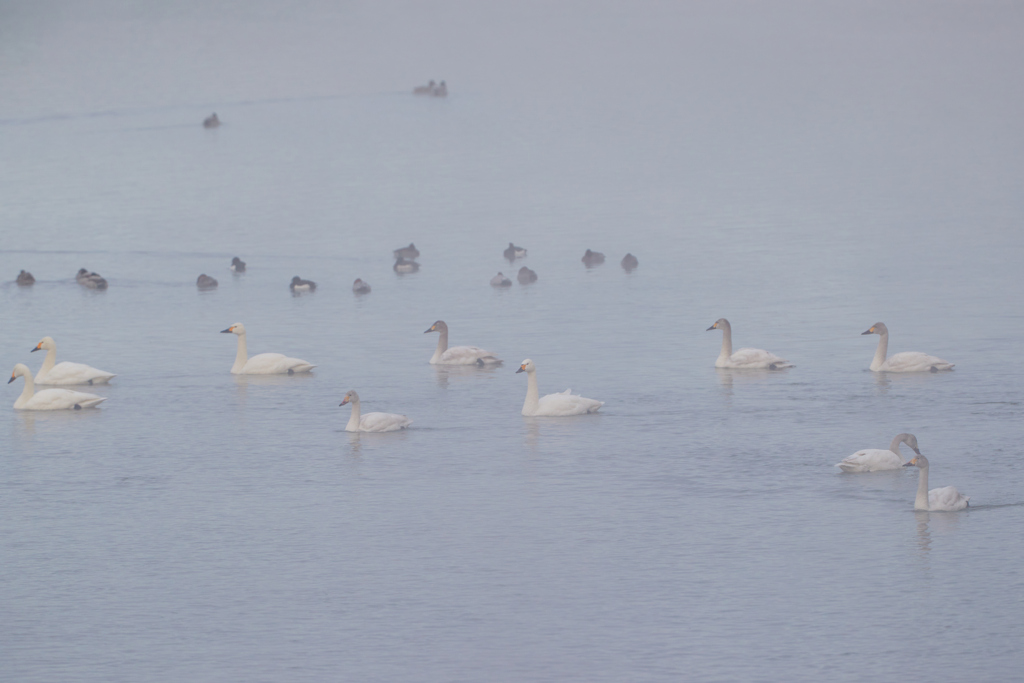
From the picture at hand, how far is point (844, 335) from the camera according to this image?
3253cm

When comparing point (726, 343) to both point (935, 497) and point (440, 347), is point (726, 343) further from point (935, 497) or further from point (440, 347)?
point (935, 497)

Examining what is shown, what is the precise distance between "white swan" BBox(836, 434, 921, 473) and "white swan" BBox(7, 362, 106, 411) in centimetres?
1263

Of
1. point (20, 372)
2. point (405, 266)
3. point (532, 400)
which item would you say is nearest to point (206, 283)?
point (405, 266)

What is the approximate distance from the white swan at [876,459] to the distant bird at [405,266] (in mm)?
21404

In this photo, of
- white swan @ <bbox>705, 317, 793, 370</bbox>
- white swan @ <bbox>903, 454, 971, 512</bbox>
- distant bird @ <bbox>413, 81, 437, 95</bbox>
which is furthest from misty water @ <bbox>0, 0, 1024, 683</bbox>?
distant bird @ <bbox>413, 81, 437, 95</bbox>

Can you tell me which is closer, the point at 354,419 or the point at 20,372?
the point at 354,419

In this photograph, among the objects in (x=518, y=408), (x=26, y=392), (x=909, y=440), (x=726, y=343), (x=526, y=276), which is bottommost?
(x=909, y=440)

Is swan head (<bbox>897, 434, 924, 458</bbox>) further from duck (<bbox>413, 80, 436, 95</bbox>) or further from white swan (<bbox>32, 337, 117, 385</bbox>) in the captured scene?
duck (<bbox>413, 80, 436, 95</bbox>)

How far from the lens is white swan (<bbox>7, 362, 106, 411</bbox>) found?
26938 mm

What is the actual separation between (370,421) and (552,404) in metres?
3.03

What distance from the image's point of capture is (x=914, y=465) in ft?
67.1

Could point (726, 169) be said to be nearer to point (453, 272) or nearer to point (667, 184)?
point (667, 184)

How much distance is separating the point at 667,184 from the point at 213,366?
31665mm

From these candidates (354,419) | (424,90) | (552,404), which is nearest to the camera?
(354,419)
